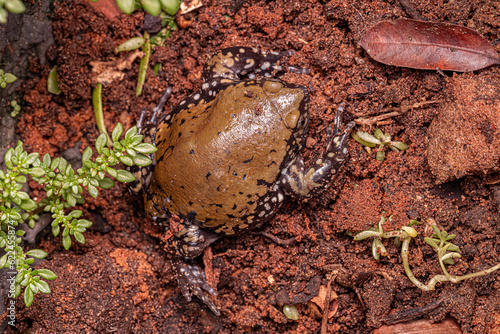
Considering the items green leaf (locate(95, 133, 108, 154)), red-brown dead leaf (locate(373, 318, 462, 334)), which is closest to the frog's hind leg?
green leaf (locate(95, 133, 108, 154))

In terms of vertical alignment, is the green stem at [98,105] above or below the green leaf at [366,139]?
above

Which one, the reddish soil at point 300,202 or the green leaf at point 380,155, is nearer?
the reddish soil at point 300,202

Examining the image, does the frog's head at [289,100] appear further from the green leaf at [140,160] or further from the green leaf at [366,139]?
the green leaf at [140,160]

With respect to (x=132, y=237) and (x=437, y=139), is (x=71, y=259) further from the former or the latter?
(x=437, y=139)

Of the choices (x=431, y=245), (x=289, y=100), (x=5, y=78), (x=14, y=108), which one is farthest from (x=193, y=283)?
(x=5, y=78)

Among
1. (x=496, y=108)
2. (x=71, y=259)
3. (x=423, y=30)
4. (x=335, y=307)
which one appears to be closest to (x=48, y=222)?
(x=71, y=259)

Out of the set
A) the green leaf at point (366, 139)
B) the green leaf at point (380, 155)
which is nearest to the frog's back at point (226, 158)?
the green leaf at point (366, 139)

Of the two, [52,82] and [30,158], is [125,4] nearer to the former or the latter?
[30,158]
